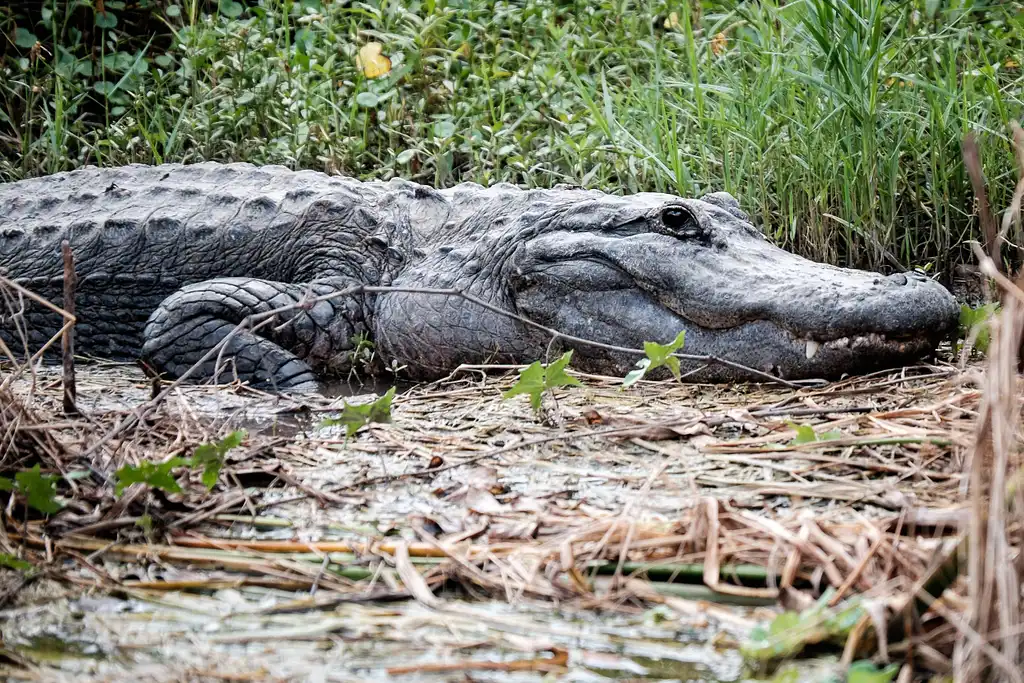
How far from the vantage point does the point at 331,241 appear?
481 centimetres

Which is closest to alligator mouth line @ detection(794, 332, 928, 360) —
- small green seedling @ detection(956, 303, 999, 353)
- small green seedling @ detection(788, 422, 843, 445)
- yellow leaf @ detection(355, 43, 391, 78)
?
small green seedling @ detection(956, 303, 999, 353)

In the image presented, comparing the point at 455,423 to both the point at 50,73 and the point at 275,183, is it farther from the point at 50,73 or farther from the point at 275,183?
the point at 50,73

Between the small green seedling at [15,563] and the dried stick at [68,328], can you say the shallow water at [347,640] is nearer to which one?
the small green seedling at [15,563]

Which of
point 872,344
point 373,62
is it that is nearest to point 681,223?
point 872,344

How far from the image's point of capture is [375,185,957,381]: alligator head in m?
3.49

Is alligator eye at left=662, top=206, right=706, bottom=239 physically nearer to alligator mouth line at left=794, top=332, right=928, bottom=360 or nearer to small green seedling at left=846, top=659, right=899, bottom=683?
alligator mouth line at left=794, top=332, right=928, bottom=360

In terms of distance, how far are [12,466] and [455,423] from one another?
1.28 metres

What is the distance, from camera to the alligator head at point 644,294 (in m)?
3.49

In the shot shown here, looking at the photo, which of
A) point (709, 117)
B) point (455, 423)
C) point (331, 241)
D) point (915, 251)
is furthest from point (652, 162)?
point (455, 423)

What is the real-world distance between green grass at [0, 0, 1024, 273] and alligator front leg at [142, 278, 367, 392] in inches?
63.8

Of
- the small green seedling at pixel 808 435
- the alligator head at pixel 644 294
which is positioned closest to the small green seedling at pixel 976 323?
the alligator head at pixel 644 294

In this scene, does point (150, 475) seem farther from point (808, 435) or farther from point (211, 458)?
point (808, 435)

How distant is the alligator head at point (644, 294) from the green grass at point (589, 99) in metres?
0.87

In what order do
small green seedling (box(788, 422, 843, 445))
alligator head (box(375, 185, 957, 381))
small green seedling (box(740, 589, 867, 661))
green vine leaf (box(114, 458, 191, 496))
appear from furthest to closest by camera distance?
alligator head (box(375, 185, 957, 381))
small green seedling (box(788, 422, 843, 445))
green vine leaf (box(114, 458, 191, 496))
small green seedling (box(740, 589, 867, 661))
